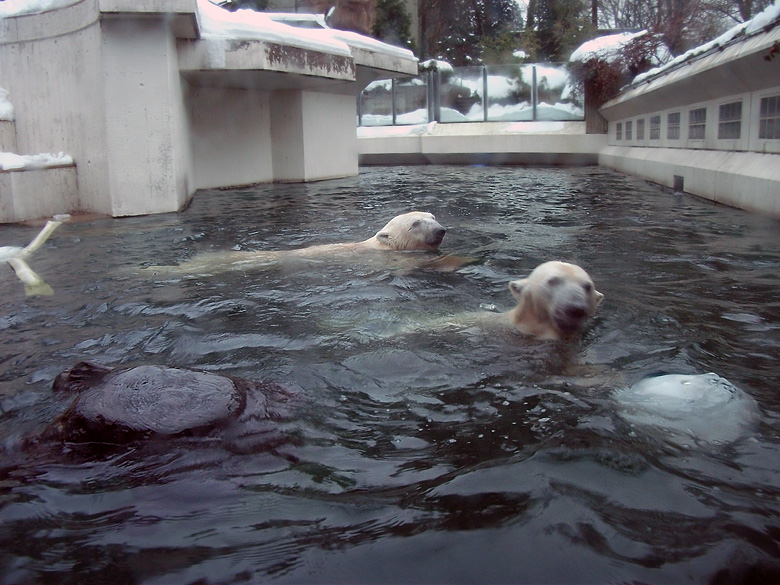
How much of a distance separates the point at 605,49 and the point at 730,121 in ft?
37.9

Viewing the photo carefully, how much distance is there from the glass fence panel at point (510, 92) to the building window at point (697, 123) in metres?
11.1

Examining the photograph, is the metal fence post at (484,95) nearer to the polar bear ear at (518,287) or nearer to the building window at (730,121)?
the building window at (730,121)

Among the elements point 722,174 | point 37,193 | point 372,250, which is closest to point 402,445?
point 372,250

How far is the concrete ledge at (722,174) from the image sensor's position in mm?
6688

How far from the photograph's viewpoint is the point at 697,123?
398 inches

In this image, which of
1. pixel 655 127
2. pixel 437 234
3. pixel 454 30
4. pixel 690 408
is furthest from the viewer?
pixel 454 30

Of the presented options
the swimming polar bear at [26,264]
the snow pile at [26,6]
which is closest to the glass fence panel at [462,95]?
the snow pile at [26,6]

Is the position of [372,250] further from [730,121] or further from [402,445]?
[730,121]

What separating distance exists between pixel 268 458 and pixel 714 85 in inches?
336

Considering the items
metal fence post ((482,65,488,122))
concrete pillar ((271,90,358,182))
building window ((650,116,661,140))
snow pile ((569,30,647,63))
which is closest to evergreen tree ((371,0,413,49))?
metal fence post ((482,65,488,122))

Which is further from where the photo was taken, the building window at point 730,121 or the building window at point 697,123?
the building window at point 697,123

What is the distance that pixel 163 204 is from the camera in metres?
8.62

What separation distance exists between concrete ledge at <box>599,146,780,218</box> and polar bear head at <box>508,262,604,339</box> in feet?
12.5

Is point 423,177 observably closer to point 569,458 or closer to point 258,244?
point 258,244
